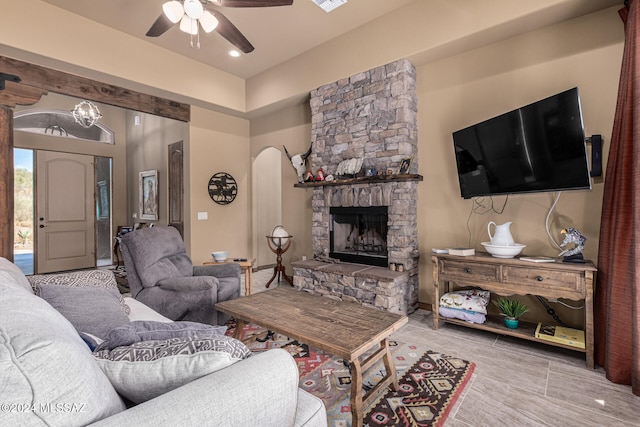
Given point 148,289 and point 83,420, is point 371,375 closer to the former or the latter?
point 83,420

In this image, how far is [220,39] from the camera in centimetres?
409

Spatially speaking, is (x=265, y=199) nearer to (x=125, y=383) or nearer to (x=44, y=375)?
(x=125, y=383)

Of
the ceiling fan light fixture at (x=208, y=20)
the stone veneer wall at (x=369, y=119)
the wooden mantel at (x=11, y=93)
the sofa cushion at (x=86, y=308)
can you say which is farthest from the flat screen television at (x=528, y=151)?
the wooden mantel at (x=11, y=93)

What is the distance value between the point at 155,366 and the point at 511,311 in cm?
296

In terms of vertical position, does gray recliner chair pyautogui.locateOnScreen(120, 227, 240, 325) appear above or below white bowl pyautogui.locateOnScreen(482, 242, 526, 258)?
below

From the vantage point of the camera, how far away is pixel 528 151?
2.69 metres

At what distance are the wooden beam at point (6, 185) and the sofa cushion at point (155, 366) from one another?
12.9 feet

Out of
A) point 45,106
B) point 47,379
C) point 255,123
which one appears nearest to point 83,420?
point 47,379

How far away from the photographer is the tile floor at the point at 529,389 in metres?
1.79

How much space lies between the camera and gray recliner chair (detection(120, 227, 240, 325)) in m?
2.82

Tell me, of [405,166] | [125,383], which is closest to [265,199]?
[405,166]

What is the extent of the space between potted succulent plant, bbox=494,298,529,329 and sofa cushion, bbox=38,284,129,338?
9.71 ft

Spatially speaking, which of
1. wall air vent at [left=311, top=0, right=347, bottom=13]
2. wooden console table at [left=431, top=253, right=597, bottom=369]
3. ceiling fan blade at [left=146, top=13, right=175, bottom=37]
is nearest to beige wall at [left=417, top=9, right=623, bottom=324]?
wooden console table at [left=431, top=253, right=597, bottom=369]

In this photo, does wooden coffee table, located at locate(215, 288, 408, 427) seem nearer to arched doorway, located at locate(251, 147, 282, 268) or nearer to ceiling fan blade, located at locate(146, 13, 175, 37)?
ceiling fan blade, located at locate(146, 13, 175, 37)
